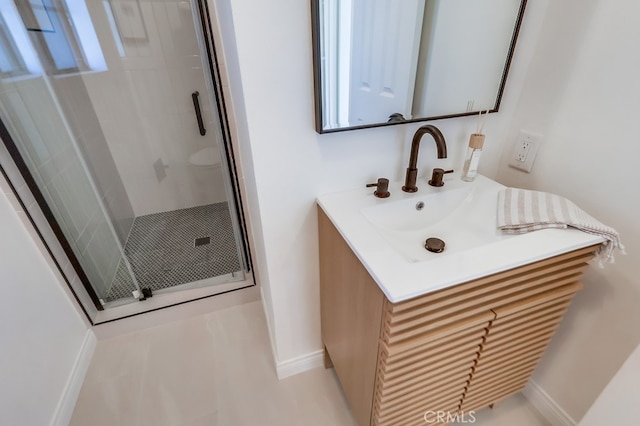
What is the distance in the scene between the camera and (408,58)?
1032mm

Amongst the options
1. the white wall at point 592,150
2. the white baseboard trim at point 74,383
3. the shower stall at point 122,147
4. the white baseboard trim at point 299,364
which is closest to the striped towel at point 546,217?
the white wall at point 592,150

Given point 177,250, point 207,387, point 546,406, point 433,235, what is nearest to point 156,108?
point 177,250

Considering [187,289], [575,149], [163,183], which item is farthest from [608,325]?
[163,183]

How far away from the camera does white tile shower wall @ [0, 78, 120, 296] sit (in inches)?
52.9

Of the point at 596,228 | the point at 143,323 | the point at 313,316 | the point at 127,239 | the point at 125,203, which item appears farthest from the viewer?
the point at 125,203

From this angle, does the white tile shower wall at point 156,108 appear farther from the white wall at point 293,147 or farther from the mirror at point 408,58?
the mirror at point 408,58

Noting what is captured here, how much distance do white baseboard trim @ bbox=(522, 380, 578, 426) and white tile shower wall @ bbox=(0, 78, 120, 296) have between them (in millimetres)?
2236

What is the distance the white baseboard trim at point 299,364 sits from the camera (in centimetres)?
146

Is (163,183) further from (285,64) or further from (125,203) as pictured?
(285,64)

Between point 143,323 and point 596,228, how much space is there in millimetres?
2091

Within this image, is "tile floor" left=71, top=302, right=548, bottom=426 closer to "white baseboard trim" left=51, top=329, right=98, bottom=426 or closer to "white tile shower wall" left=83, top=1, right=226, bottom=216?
"white baseboard trim" left=51, top=329, right=98, bottom=426

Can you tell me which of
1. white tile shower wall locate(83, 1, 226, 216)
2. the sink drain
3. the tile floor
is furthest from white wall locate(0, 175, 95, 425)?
the sink drain

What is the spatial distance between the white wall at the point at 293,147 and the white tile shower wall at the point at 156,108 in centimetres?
123

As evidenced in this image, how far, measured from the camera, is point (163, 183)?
8.41 ft
